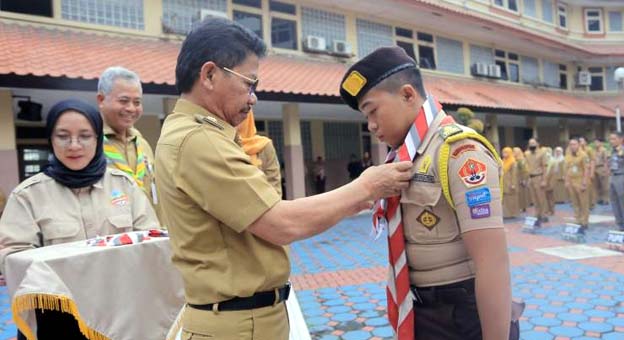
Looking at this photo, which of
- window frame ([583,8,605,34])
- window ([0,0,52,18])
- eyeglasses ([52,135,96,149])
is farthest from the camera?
window frame ([583,8,605,34])

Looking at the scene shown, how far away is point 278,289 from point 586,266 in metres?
5.67

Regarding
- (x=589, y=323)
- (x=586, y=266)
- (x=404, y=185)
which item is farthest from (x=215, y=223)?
(x=586, y=266)

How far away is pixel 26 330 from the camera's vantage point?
1.81 m

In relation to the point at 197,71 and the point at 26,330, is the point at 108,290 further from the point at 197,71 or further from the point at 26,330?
the point at 197,71

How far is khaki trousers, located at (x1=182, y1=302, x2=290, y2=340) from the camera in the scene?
4.51 feet

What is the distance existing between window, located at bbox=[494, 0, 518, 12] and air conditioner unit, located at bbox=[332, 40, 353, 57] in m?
9.73

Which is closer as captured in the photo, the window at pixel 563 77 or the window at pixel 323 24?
the window at pixel 323 24

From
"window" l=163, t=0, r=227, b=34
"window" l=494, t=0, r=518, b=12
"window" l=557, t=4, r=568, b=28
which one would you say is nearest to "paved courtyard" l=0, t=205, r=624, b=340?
"window" l=163, t=0, r=227, b=34

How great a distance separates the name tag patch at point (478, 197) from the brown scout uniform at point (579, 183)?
27.9 ft

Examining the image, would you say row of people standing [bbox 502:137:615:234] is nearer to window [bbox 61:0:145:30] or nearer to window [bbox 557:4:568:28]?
window [bbox 61:0:145:30]

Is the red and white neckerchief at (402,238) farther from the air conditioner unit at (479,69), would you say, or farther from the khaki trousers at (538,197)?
the air conditioner unit at (479,69)

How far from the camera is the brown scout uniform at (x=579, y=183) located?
8523 millimetres

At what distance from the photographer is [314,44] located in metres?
11.6

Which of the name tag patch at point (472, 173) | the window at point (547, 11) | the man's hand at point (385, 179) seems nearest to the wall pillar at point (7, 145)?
the man's hand at point (385, 179)
